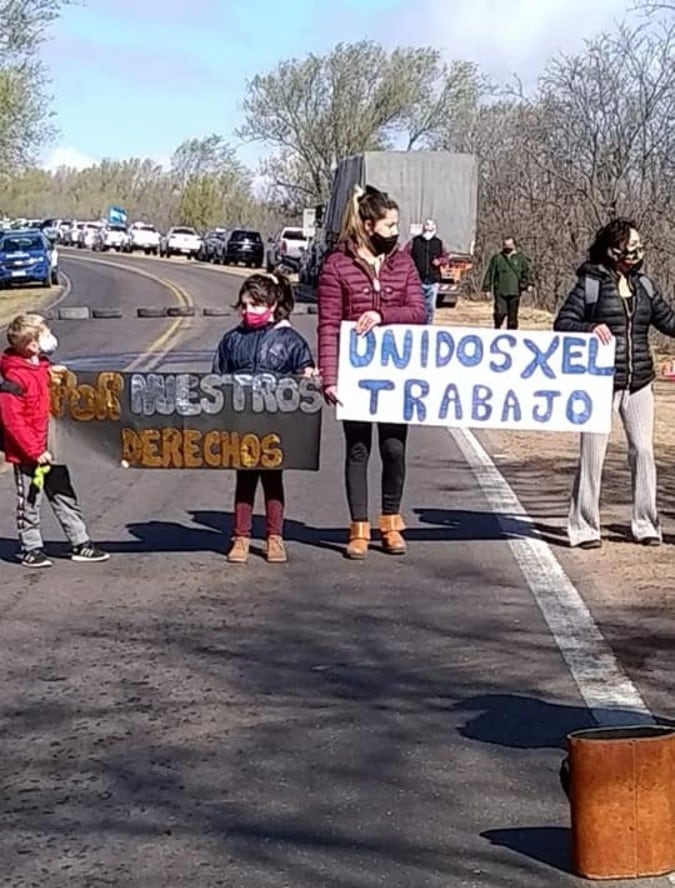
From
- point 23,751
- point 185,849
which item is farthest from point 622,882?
point 23,751

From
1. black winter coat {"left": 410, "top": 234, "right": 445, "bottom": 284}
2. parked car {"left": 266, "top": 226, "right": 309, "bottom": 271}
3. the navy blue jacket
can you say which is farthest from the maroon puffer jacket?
parked car {"left": 266, "top": 226, "right": 309, "bottom": 271}

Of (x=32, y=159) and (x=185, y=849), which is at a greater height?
(x=32, y=159)

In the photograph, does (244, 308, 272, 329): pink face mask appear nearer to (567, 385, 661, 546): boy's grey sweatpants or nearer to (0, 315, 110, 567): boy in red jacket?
(0, 315, 110, 567): boy in red jacket

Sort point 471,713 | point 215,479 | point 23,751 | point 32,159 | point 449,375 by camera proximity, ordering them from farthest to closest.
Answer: point 32,159 < point 215,479 < point 449,375 < point 471,713 < point 23,751

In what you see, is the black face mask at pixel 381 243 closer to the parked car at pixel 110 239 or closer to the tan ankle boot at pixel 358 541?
the tan ankle boot at pixel 358 541

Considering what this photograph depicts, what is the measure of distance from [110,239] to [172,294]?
1978 inches

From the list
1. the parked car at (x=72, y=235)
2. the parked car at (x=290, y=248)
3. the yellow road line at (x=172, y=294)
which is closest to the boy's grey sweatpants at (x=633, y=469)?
the yellow road line at (x=172, y=294)

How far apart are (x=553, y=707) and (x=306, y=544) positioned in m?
3.74

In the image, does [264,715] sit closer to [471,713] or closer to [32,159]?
[471,713]

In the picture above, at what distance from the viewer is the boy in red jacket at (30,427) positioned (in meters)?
9.35

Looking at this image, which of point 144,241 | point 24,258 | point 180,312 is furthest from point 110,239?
point 180,312

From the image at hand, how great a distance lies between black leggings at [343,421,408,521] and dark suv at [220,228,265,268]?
62692 millimetres

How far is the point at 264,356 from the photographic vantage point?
9.71 metres

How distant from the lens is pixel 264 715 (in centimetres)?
654
